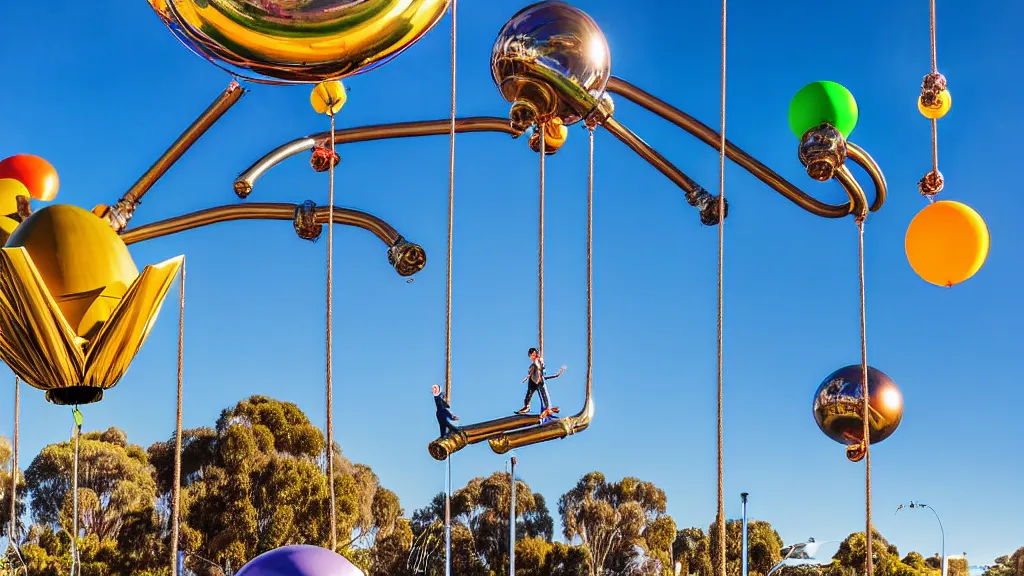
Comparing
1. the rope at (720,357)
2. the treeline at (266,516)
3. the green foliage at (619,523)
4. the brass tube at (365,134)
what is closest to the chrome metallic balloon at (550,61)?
the rope at (720,357)

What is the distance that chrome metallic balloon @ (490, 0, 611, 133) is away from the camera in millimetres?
7004

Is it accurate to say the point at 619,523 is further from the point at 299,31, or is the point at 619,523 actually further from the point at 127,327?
the point at 299,31

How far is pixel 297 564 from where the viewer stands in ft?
19.2

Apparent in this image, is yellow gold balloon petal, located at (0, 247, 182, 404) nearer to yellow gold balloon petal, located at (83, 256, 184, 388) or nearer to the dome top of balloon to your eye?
yellow gold balloon petal, located at (83, 256, 184, 388)

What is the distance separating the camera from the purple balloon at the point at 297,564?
5.81m

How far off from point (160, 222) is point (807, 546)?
1563 centimetres

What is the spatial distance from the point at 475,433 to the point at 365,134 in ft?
12.2

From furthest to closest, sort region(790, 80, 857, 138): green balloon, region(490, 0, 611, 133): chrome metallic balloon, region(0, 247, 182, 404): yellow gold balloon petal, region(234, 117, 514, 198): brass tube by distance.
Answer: region(234, 117, 514, 198): brass tube < region(790, 80, 857, 138): green balloon < region(490, 0, 611, 133): chrome metallic balloon < region(0, 247, 182, 404): yellow gold balloon petal

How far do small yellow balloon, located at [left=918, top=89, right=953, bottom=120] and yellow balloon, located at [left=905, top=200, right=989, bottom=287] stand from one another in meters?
0.60

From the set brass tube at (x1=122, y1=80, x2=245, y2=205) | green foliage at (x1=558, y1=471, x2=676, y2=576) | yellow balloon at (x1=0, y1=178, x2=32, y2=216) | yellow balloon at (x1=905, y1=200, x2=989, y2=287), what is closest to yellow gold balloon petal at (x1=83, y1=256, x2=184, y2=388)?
yellow balloon at (x1=0, y1=178, x2=32, y2=216)

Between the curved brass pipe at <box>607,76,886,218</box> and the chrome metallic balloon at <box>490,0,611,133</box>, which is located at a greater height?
the curved brass pipe at <box>607,76,886,218</box>

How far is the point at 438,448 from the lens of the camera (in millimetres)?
7371

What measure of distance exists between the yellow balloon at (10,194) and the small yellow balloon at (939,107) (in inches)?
241

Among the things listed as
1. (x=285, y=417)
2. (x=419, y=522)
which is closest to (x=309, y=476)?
(x=285, y=417)
